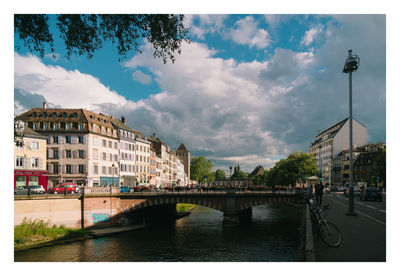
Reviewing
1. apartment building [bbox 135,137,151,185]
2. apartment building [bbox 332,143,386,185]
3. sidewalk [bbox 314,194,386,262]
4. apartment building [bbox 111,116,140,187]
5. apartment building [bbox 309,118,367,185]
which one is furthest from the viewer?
apartment building [bbox 309,118,367,185]

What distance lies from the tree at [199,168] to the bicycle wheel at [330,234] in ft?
558

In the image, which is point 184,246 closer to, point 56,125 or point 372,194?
point 372,194

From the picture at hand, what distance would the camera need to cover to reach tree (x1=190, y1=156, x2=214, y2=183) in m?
182

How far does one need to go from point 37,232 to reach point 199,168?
495 feet

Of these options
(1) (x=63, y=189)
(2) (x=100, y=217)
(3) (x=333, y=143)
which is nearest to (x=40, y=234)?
(2) (x=100, y=217)

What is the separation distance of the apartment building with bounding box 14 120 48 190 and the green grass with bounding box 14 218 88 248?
35.7 ft

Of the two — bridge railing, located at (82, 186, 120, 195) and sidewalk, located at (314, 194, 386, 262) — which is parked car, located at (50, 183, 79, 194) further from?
sidewalk, located at (314, 194, 386, 262)

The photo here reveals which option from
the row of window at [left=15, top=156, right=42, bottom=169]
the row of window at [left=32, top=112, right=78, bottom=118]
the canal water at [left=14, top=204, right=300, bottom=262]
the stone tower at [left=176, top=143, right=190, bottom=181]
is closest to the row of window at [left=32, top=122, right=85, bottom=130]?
the row of window at [left=32, top=112, right=78, bottom=118]

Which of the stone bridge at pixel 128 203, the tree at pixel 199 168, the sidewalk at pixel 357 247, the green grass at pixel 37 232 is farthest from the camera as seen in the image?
the tree at pixel 199 168

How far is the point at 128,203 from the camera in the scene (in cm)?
4381

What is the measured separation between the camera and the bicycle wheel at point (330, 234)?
11367 millimetres

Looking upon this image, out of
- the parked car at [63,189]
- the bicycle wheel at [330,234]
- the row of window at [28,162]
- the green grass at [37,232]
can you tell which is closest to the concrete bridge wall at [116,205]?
the green grass at [37,232]

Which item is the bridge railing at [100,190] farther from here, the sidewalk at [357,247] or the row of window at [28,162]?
the sidewalk at [357,247]
